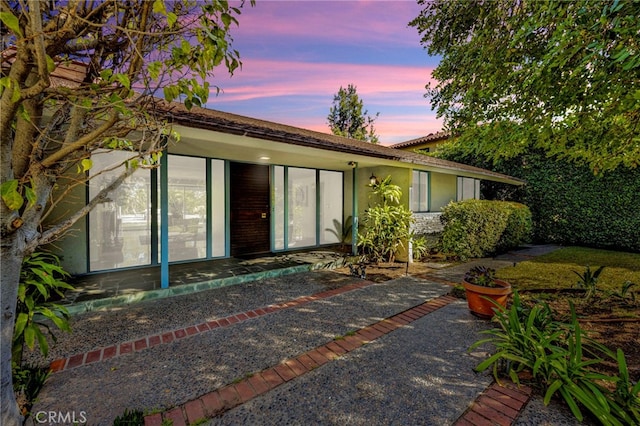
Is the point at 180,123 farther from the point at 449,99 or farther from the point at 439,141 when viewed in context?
the point at 439,141

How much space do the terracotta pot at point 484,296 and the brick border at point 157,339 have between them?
2.53 meters

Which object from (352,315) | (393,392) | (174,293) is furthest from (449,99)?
(174,293)

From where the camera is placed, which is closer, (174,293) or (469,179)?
(174,293)

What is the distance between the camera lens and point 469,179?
43.1ft

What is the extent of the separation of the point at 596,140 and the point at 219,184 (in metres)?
8.26

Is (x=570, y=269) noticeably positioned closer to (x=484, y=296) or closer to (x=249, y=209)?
(x=484, y=296)

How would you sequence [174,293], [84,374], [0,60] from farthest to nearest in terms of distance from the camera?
[174,293]
[84,374]
[0,60]

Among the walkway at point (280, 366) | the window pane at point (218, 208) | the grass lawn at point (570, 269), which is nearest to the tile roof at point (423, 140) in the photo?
the grass lawn at point (570, 269)

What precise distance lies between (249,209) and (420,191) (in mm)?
6284

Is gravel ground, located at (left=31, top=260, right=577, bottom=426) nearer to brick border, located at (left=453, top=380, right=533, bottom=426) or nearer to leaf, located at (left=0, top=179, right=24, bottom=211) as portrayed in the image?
brick border, located at (left=453, top=380, right=533, bottom=426)

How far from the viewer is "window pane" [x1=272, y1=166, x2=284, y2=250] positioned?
837cm

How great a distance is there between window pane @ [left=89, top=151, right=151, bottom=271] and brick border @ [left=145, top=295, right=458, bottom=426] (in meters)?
4.87

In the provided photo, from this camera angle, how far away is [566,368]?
251cm

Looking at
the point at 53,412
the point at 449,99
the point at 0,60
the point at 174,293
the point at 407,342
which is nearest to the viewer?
the point at 0,60
